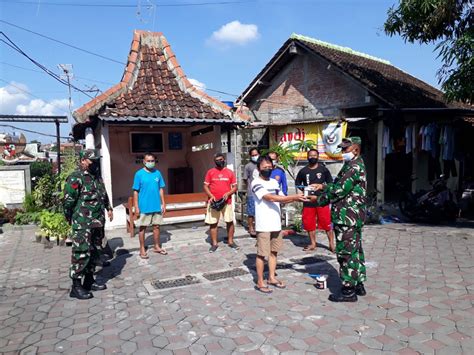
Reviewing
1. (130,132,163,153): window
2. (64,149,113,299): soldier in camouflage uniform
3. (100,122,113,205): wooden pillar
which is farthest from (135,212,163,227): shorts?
(130,132,163,153): window

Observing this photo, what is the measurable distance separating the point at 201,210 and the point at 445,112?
7.63 metres

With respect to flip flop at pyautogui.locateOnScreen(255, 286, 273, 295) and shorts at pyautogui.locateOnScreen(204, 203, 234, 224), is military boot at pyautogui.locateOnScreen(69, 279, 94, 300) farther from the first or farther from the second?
shorts at pyautogui.locateOnScreen(204, 203, 234, 224)

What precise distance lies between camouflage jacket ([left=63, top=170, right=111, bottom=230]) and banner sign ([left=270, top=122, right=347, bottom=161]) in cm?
597

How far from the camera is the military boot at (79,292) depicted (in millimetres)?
4727

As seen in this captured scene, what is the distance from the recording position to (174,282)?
17.5ft

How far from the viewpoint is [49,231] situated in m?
7.82

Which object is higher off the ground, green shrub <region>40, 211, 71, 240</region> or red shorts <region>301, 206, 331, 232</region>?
red shorts <region>301, 206, 331, 232</region>

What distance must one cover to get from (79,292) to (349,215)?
342 cm

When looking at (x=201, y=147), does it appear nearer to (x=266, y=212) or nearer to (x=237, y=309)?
(x=266, y=212)

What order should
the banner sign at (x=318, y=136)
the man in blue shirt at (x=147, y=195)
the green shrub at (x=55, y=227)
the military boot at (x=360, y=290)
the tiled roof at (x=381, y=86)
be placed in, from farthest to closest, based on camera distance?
the tiled roof at (x=381, y=86)
the banner sign at (x=318, y=136)
the green shrub at (x=55, y=227)
the man in blue shirt at (x=147, y=195)
the military boot at (x=360, y=290)

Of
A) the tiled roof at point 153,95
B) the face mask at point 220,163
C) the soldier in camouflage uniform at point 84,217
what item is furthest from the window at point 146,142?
the soldier in camouflage uniform at point 84,217

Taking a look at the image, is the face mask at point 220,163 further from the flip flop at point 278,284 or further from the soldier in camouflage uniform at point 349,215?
the soldier in camouflage uniform at point 349,215

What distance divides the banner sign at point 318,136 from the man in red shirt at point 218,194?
3.40 meters

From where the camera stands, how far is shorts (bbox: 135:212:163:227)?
6.43 meters
